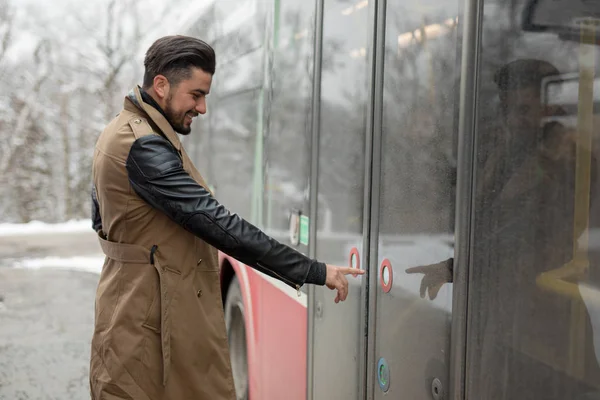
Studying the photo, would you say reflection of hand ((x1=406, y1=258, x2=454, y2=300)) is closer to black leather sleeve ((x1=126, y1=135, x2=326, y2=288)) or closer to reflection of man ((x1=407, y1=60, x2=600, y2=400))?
reflection of man ((x1=407, y1=60, x2=600, y2=400))

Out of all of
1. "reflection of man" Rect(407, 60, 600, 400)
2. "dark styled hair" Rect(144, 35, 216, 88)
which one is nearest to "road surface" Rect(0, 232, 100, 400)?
"dark styled hair" Rect(144, 35, 216, 88)

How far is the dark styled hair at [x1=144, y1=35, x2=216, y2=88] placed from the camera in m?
2.30

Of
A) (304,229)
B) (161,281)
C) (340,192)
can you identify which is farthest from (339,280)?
(304,229)

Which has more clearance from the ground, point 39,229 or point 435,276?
point 435,276

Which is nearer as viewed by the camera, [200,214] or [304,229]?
[200,214]

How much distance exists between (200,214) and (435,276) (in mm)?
818

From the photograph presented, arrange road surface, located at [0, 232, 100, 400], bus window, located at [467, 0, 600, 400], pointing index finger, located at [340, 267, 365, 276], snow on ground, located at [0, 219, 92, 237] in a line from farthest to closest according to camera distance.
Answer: snow on ground, located at [0, 219, 92, 237]
road surface, located at [0, 232, 100, 400]
pointing index finger, located at [340, 267, 365, 276]
bus window, located at [467, 0, 600, 400]

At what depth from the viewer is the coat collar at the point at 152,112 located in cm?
230

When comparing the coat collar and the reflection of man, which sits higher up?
the coat collar

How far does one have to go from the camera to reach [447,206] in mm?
1635

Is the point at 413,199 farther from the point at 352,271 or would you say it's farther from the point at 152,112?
the point at 152,112

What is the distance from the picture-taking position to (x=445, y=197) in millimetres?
1646

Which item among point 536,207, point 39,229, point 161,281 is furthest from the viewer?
point 39,229

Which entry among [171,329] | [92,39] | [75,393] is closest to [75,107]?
[92,39]
